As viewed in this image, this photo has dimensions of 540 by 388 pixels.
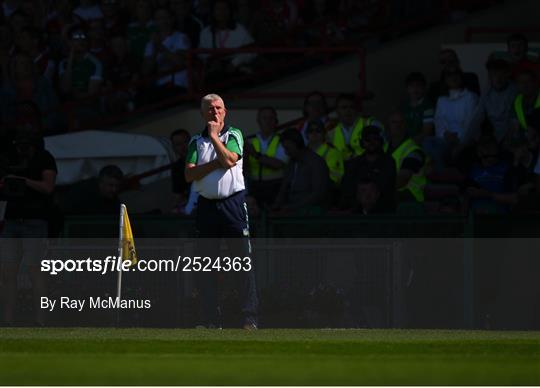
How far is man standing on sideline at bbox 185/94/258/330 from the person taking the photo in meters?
11.8

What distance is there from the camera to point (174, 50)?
1842 centimetres

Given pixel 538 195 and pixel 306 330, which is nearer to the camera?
pixel 306 330

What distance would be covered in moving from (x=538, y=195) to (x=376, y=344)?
3.77m

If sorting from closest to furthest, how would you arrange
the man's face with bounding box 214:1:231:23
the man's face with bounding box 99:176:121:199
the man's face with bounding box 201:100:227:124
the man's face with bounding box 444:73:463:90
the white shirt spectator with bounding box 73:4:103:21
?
1. the man's face with bounding box 201:100:227:124
2. the man's face with bounding box 99:176:121:199
3. the man's face with bounding box 444:73:463:90
4. the man's face with bounding box 214:1:231:23
5. the white shirt spectator with bounding box 73:4:103:21

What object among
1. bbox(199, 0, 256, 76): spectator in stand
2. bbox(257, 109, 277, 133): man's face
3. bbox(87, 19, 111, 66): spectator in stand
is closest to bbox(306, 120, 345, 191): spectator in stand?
bbox(257, 109, 277, 133): man's face

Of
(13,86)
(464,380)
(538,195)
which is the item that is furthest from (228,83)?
(464,380)

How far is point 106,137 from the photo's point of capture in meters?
17.0

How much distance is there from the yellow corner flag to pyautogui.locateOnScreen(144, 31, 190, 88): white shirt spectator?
18.8ft

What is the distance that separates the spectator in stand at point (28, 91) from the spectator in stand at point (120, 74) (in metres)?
0.84

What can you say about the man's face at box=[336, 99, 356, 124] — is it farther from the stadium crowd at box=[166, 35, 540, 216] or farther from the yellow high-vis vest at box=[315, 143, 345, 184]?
the yellow high-vis vest at box=[315, 143, 345, 184]

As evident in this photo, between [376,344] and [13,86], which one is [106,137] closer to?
[13,86]

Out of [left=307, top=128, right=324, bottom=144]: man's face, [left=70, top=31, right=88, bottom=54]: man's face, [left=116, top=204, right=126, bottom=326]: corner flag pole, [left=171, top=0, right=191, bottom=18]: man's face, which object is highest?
[left=171, top=0, right=191, bottom=18]: man's face

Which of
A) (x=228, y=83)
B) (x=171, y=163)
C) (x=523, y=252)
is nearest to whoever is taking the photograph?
(x=523, y=252)

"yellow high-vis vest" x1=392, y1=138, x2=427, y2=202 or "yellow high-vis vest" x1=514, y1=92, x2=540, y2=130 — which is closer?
"yellow high-vis vest" x1=392, y1=138, x2=427, y2=202
